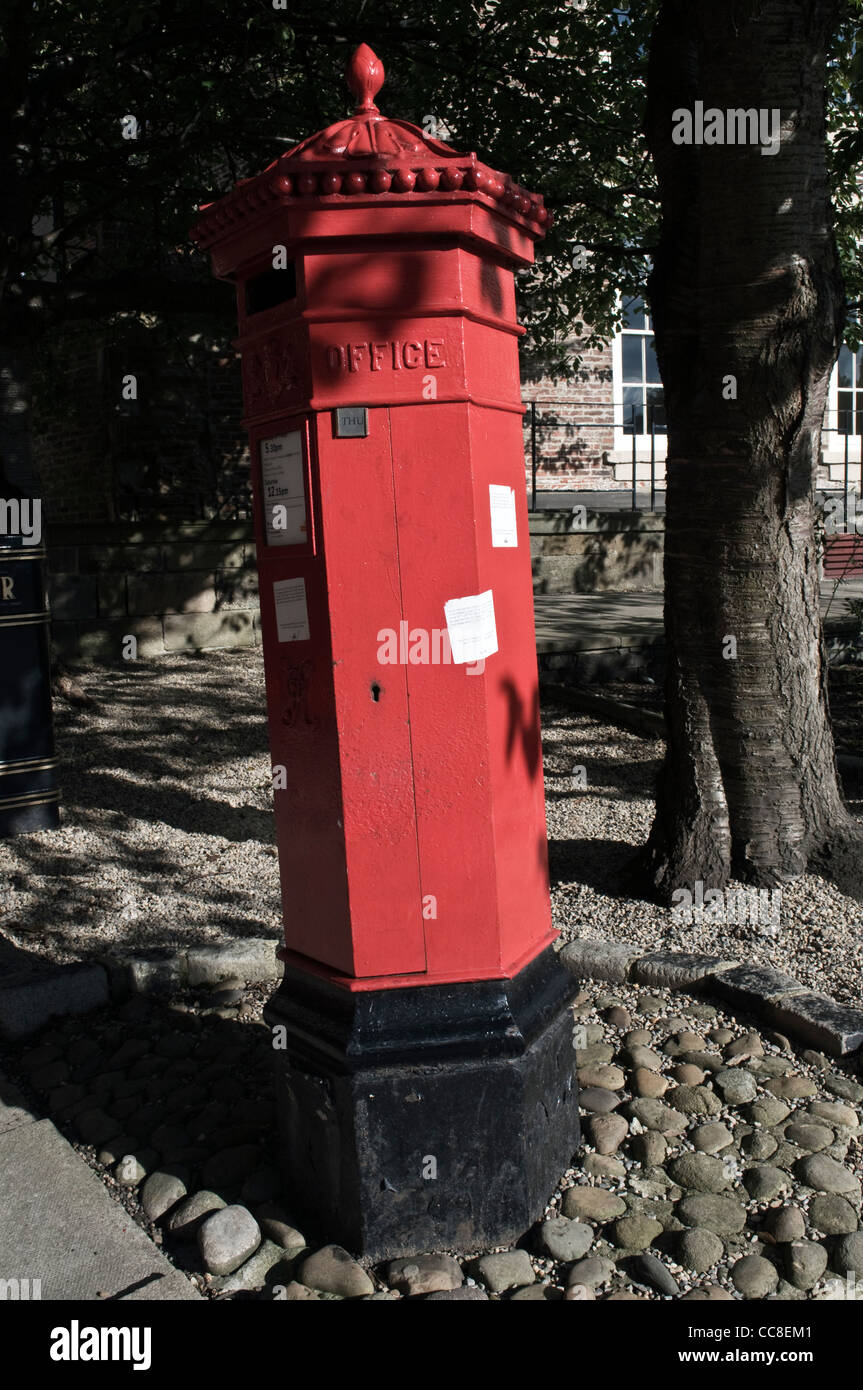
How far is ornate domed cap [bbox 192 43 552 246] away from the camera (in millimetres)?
2430

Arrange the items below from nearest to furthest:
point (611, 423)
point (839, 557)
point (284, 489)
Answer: point (284, 489)
point (839, 557)
point (611, 423)

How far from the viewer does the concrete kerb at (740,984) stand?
11.1ft

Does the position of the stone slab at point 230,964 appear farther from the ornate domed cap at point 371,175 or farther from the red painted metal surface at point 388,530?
the ornate domed cap at point 371,175

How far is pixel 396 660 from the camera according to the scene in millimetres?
2600

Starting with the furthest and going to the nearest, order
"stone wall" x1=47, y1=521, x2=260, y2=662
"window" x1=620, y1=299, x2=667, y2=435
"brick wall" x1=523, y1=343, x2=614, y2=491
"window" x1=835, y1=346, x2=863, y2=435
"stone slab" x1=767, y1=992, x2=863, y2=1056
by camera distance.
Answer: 1. "window" x1=835, y1=346, x2=863, y2=435
2. "window" x1=620, y1=299, x2=667, y2=435
3. "brick wall" x1=523, y1=343, x2=614, y2=491
4. "stone wall" x1=47, y1=521, x2=260, y2=662
5. "stone slab" x1=767, y1=992, x2=863, y2=1056

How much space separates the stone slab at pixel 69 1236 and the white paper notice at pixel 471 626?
58.1 inches

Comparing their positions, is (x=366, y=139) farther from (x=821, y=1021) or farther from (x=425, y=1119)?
(x=821, y=1021)

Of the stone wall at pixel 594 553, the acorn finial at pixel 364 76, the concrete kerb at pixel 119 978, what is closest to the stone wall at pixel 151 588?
the stone wall at pixel 594 553

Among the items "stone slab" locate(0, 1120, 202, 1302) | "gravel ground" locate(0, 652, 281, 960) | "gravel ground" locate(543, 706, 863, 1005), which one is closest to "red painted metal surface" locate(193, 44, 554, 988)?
"stone slab" locate(0, 1120, 202, 1302)

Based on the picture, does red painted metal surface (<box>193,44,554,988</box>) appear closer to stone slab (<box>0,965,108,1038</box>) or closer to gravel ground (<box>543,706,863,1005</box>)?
stone slab (<box>0,965,108,1038</box>)

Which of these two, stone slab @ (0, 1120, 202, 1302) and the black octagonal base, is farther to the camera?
the black octagonal base

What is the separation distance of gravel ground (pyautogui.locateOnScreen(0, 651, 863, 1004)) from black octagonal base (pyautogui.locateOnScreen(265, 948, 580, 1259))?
1.54 metres

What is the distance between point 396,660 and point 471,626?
0.61ft

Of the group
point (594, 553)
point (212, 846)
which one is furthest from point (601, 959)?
point (594, 553)
